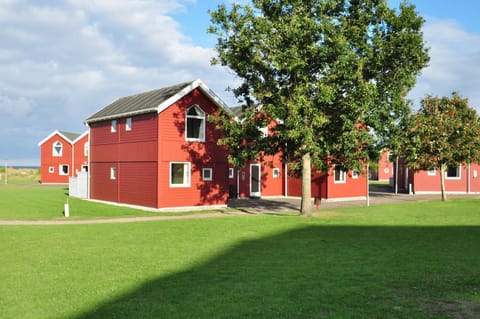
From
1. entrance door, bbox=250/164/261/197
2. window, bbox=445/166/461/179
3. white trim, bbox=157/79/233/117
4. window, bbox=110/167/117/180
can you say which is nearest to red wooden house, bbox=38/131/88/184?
entrance door, bbox=250/164/261/197

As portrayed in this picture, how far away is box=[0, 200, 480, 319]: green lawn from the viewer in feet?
24.4

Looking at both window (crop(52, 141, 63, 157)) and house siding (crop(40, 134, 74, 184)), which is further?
window (crop(52, 141, 63, 157))

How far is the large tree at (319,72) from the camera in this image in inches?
818

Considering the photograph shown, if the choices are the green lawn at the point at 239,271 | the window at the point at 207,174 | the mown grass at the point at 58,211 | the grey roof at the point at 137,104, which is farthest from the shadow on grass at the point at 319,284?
the grey roof at the point at 137,104

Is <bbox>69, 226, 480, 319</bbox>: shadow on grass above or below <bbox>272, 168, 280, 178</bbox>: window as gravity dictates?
below

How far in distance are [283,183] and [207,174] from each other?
42.2ft

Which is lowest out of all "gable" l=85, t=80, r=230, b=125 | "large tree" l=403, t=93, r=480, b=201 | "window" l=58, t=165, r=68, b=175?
"window" l=58, t=165, r=68, b=175

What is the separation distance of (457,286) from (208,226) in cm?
1155

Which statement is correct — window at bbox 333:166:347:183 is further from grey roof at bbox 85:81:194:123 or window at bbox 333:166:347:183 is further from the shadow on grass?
the shadow on grass

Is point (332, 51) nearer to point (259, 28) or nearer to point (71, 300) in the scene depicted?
point (259, 28)

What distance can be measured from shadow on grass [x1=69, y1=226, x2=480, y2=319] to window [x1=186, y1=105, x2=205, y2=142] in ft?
45.7

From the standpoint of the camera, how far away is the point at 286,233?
16984mm

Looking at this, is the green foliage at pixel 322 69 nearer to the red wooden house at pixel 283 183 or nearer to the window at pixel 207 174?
the window at pixel 207 174

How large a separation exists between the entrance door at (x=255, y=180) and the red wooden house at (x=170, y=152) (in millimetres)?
9200
